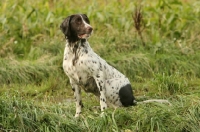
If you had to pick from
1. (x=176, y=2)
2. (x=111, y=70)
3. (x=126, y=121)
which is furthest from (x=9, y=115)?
(x=176, y=2)

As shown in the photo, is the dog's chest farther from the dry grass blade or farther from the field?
the dry grass blade

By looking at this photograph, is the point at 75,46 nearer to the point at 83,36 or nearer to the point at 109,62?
the point at 83,36

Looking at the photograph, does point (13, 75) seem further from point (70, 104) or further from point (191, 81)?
point (191, 81)

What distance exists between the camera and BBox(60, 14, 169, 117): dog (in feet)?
19.8

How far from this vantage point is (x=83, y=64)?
6.04 meters

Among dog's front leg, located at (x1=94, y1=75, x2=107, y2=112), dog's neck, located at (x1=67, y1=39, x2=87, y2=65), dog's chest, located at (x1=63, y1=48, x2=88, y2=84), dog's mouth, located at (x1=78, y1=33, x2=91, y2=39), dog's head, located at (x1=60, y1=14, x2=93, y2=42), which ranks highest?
dog's head, located at (x1=60, y1=14, x2=93, y2=42)

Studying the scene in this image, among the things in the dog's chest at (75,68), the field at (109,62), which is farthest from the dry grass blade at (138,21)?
the dog's chest at (75,68)

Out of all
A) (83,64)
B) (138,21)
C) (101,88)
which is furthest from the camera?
(138,21)

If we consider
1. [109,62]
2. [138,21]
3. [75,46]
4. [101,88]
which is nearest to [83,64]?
[75,46]

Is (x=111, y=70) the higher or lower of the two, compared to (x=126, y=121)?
higher

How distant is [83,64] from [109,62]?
8.51 ft

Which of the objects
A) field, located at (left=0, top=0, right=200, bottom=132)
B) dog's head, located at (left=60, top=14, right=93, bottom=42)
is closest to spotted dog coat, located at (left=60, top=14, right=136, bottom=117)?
dog's head, located at (left=60, top=14, right=93, bottom=42)

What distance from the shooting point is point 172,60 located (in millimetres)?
8664

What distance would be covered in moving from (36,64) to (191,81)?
250cm
